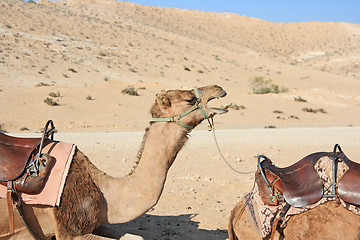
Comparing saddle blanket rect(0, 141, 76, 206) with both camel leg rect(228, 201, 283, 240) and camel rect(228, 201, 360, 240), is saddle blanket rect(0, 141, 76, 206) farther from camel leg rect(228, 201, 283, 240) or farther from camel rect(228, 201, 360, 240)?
camel rect(228, 201, 360, 240)

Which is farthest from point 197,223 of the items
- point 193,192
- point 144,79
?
point 144,79

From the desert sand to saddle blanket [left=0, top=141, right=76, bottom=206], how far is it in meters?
2.22

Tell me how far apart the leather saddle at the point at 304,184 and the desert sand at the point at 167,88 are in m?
1.87

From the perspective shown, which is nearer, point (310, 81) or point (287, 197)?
point (287, 197)

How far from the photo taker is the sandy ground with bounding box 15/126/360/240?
611cm

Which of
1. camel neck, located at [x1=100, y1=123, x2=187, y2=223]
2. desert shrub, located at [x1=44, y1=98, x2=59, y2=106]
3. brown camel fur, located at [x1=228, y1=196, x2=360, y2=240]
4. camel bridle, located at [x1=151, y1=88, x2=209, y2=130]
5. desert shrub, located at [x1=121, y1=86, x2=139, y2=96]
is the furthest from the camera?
desert shrub, located at [x1=121, y1=86, x2=139, y2=96]

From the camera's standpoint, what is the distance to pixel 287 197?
3916 mm

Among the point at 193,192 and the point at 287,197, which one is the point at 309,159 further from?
the point at 193,192

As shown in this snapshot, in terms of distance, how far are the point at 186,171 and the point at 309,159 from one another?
17.5 ft

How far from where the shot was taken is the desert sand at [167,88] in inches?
323

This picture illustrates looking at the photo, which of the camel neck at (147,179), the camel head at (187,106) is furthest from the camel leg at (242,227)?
the camel head at (187,106)

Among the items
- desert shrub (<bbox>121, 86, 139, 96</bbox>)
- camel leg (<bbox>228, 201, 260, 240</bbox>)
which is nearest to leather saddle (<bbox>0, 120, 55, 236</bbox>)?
camel leg (<bbox>228, 201, 260, 240</bbox>)

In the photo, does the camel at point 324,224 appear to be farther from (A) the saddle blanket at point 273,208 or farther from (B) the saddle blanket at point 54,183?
(B) the saddle blanket at point 54,183

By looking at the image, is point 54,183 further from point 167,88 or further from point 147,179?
point 167,88
